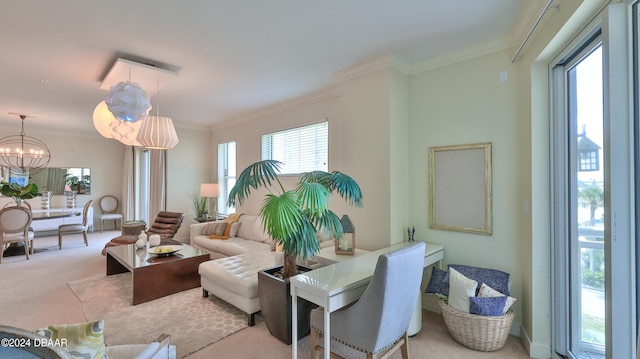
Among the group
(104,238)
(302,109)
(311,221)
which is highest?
(302,109)

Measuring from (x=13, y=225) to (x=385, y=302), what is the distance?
6070mm

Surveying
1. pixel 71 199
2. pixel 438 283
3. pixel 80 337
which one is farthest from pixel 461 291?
pixel 71 199

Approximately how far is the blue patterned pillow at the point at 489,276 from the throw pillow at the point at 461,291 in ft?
0.51

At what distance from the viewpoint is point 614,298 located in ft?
4.49

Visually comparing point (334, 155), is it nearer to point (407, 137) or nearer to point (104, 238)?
point (407, 137)

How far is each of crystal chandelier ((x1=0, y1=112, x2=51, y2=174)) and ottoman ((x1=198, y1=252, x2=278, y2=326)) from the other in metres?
6.29

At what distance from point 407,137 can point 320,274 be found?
181 centimetres

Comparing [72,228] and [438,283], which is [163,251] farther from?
[72,228]

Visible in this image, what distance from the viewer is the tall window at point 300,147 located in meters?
4.04

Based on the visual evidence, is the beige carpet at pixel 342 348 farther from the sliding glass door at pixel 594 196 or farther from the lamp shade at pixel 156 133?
the lamp shade at pixel 156 133

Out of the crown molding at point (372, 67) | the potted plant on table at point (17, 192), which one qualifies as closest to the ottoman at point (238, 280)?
the crown molding at point (372, 67)

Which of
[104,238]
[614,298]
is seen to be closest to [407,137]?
[614,298]

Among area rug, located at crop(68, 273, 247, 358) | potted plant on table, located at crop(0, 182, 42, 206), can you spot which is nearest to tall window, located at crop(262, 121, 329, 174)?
area rug, located at crop(68, 273, 247, 358)

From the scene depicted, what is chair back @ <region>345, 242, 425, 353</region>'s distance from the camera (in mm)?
1571
